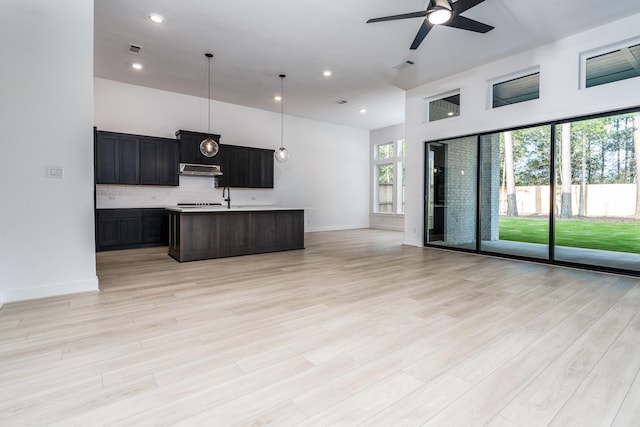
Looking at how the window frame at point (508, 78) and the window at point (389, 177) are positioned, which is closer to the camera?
the window frame at point (508, 78)

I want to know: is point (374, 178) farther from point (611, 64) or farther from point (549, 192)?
point (611, 64)

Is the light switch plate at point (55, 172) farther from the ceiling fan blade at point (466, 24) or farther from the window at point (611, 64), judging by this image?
the window at point (611, 64)

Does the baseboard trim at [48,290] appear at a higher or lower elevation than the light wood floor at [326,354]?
higher

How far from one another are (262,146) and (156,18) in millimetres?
4561

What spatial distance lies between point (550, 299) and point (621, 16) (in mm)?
3911

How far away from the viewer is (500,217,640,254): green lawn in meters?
4.34

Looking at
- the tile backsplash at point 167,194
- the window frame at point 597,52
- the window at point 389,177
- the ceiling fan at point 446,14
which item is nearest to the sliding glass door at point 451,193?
the window frame at point 597,52

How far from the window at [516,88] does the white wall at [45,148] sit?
6080 mm

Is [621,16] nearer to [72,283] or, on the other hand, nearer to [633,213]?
[633,213]

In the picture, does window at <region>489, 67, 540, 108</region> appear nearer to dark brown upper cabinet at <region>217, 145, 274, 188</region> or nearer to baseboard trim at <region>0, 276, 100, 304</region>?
dark brown upper cabinet at <region>217, 145, 274, 188</region>

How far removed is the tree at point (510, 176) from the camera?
Result: 17.9 ft

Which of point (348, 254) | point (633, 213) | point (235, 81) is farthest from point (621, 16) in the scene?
point (235, 81)

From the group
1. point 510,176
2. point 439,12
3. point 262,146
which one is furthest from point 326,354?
point 262,146

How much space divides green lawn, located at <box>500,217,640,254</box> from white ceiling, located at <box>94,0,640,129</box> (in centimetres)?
278
